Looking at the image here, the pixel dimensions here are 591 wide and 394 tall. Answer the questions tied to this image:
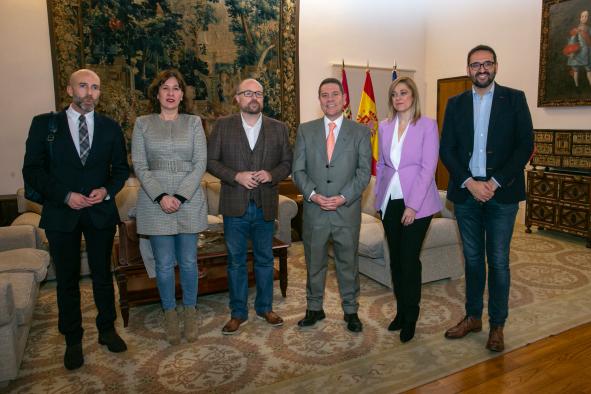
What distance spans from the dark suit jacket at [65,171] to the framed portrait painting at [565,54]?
214 inches

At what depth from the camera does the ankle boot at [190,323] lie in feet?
9.61

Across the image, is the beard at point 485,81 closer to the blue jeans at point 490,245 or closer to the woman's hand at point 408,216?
the blue jeans at point 490,245

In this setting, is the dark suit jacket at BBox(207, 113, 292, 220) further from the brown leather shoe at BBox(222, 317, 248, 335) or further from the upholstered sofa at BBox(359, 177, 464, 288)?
the upholstered sofa at BBox(359, 177, 464, 288)

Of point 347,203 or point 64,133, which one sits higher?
point 64,133

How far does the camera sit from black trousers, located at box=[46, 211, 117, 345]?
2.53m

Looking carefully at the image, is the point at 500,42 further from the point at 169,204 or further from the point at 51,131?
the point at 51,131

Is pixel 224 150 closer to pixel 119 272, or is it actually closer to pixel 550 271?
pixel 119 272

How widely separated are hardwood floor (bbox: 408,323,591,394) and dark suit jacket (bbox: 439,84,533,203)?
93cm

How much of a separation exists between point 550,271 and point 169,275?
11.4 feet

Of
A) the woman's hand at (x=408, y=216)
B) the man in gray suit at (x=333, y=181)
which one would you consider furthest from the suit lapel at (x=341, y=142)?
the woman's hand at (x=408, y=216)

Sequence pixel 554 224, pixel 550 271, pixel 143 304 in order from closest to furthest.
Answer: pixel 143 304, pixel 550 271, pixel 554 224

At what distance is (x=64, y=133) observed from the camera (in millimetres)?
2502

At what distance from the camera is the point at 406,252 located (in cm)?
276

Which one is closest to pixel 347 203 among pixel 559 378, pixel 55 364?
pixel 559 378
